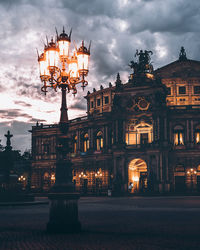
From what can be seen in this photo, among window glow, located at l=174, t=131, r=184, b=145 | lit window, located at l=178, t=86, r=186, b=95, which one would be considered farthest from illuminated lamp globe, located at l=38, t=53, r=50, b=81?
lit window, located at l=178, t=86, r=186, b=95

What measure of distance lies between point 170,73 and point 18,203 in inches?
2162

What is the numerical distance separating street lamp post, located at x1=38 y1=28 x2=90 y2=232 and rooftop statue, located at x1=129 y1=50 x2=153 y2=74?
58874 millimetres

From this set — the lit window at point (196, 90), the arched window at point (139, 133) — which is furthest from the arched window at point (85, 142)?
the lit window at point (196, 90)

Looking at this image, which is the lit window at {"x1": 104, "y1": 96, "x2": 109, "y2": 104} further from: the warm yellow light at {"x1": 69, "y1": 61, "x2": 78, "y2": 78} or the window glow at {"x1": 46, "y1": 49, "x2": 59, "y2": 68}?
the window glow at {"x1": 46, "y1": 49, "x2": 59, "y2": 68}

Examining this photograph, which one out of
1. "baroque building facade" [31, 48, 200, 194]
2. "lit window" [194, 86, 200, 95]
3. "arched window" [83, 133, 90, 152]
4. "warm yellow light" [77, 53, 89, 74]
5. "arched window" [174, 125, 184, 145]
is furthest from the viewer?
"arched window" [83, 133, 90, 152]

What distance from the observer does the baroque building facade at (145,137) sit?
2692 inches

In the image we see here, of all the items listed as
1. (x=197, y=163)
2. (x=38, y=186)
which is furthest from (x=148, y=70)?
(x=38, y=186)

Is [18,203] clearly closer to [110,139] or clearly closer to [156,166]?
[156,166]

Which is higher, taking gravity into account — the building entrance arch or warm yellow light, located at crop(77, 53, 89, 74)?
warm yellow light, located at crop(77, 53, 89, 74)

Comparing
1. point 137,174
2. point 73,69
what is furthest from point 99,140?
point 73,69

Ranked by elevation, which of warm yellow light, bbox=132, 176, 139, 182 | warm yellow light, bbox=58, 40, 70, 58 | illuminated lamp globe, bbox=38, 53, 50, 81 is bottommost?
warm yellow light, bbox=132, 176, 139, 182

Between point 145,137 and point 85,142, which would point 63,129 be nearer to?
point 145,137

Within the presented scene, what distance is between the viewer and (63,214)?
15.1 m

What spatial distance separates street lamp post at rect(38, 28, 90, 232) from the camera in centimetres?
1508
